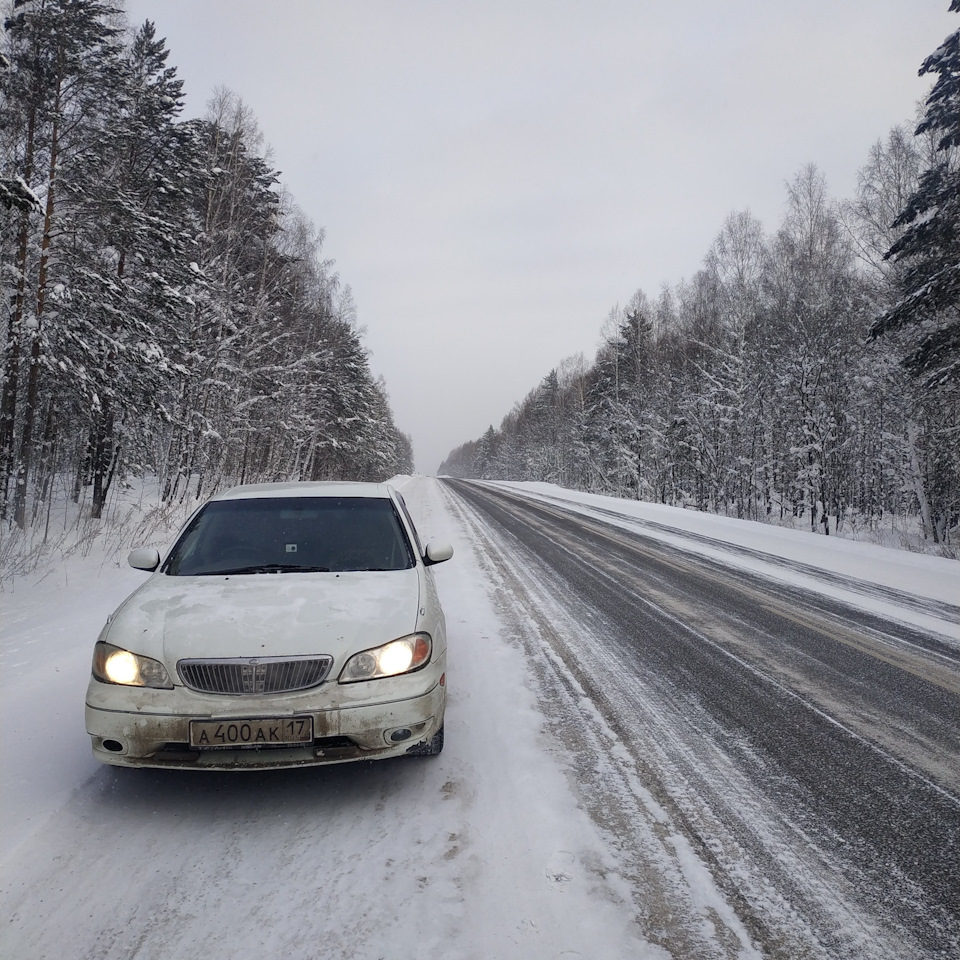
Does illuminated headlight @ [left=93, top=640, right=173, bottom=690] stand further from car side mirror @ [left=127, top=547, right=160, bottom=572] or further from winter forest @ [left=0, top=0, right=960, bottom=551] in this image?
winter forest @ [left=0, top=0, right=960, bottom=551]

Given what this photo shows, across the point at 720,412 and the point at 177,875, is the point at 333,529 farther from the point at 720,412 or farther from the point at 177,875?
the point at 720,412

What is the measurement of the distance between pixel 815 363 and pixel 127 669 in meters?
23.6

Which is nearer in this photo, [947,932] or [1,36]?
[947,932]

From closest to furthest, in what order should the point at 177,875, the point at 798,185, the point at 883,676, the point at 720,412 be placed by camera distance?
the point at 177,875, the point at 883,676, the point at 798,185, the point at 720,412

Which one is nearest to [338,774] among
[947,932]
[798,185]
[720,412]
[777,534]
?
[947,932]

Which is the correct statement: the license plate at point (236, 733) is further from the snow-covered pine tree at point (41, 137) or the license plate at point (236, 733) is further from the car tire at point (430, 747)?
the snow-covered pine tree at point (41, 137)

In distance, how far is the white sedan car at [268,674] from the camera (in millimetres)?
2449

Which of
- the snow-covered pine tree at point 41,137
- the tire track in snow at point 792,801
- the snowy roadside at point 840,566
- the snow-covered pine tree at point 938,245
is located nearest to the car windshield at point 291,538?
the tire track in snow at point 792,801

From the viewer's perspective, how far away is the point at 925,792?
2795 mm

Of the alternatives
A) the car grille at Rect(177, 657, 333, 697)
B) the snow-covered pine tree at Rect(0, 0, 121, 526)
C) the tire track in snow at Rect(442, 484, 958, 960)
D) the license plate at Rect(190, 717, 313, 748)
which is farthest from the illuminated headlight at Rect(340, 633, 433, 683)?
the snow-covered pine tree at Rect(0, 0, 121, 526)

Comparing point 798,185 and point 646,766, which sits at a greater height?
point 798,185

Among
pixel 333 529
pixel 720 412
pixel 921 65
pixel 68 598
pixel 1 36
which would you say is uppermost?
pixel 921 65

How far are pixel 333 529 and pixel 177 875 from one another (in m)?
2.13

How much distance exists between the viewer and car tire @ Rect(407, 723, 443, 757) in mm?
2771
